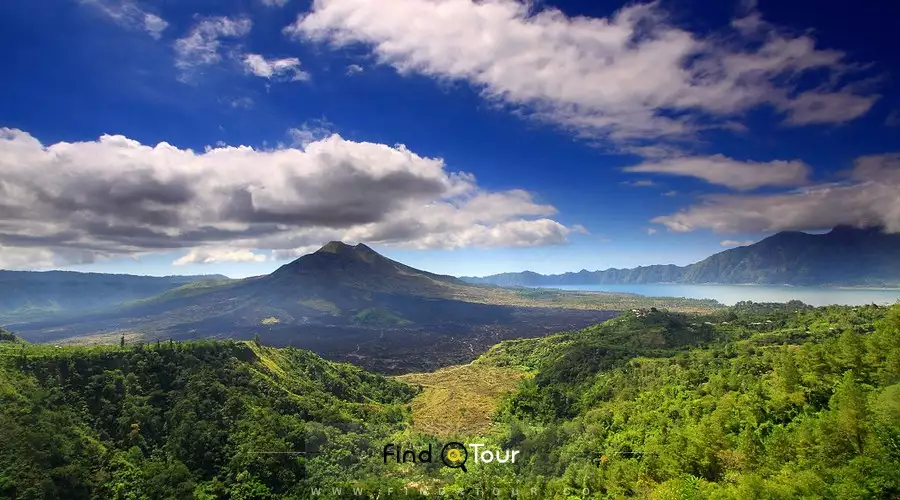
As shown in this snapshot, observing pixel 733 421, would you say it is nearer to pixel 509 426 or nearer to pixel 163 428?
pixel 509 426

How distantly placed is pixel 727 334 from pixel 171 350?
184 m

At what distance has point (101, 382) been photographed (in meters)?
112

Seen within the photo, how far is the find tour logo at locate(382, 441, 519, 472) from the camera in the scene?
352ft

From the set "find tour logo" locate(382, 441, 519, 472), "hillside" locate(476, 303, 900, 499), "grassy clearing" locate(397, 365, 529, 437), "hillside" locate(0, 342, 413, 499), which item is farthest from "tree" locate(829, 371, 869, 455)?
"hillside" locate(0, 342, 413, 499)

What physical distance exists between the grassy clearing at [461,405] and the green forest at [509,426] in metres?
4.18

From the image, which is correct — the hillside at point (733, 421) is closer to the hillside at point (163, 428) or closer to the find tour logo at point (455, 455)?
the find tour logo at point (455, 455)

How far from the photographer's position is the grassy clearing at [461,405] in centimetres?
13425

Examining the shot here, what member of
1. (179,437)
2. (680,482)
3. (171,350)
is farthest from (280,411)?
(680,482)

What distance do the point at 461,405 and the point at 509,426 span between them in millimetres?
34506

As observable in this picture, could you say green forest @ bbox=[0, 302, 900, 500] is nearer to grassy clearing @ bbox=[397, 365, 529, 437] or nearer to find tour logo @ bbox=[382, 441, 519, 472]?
find tour logo @ bbox=[382, 441, 519, 472]

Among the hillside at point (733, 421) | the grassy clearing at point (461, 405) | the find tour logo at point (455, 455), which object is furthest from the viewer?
the grassy clearing at point (461, 405)

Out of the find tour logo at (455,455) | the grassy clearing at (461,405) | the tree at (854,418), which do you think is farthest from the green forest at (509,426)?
the grassy clearing at (461,405)

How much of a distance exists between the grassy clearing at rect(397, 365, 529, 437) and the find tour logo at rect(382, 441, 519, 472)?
13.5 metres

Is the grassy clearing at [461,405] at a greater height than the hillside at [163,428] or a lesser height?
lesser
